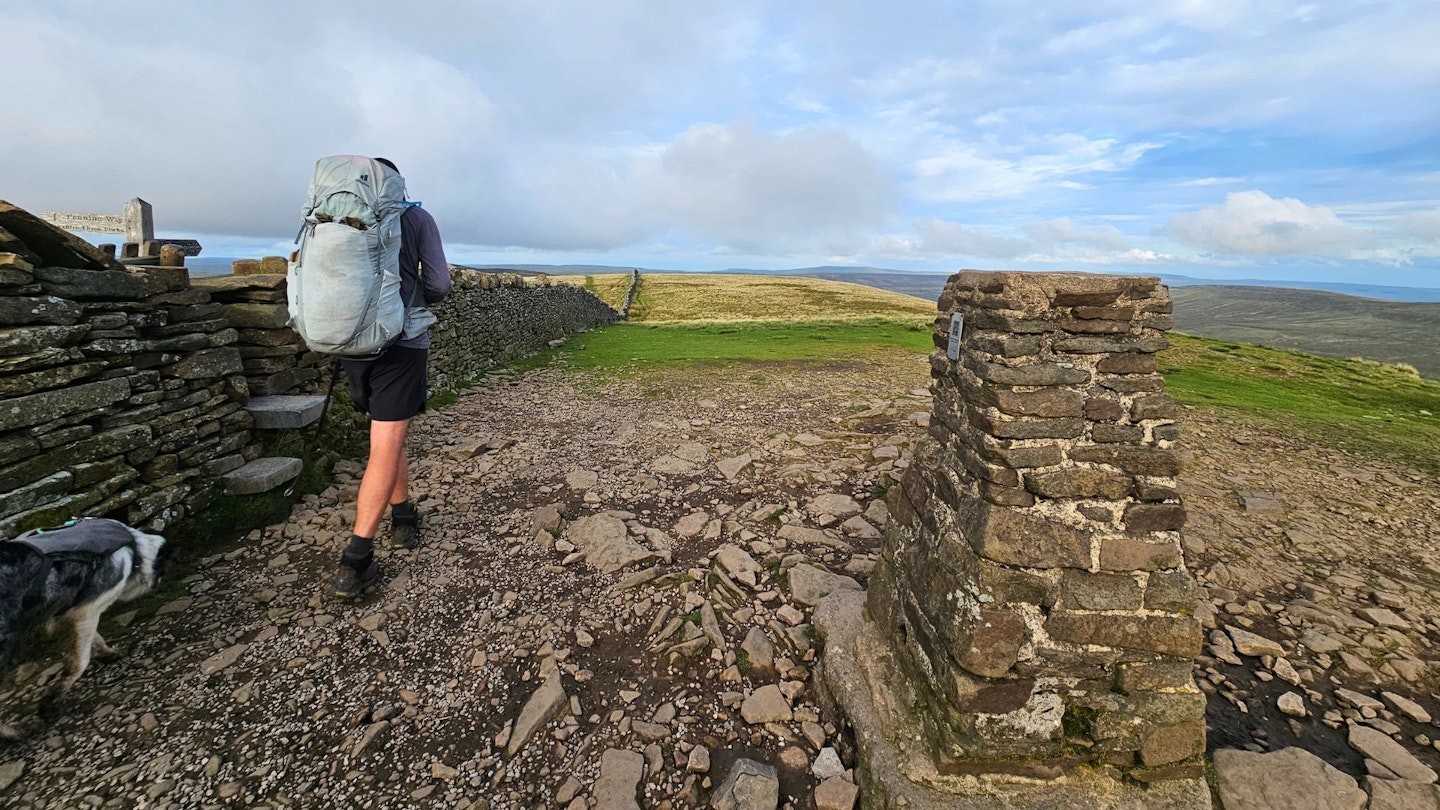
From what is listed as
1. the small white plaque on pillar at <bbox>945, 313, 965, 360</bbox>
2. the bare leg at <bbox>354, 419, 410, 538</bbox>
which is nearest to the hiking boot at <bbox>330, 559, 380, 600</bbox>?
the bare leg at <bbox>354, 419, 410, 538</bbox>

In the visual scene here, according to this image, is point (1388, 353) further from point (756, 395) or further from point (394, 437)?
point (394, 437)

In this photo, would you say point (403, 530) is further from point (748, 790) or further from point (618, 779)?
point (748, 790)

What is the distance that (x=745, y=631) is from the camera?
406 centimetres

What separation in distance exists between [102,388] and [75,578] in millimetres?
1832

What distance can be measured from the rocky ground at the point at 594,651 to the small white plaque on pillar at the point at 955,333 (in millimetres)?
2145

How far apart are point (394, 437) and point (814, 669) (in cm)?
350

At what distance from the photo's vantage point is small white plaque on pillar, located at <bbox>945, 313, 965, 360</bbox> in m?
3.20

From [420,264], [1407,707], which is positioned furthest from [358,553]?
[1407,707]

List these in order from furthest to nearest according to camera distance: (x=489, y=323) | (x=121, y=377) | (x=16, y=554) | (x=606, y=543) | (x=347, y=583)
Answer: (x=489, y=323)
(x=606, y=543)
(x=121, y=377)
(x=347, y=583)
(x=16, y=554)

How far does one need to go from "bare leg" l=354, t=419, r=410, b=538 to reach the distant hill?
19.1m

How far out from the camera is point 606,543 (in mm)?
5180

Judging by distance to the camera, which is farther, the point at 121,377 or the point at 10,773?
the point at 121,377

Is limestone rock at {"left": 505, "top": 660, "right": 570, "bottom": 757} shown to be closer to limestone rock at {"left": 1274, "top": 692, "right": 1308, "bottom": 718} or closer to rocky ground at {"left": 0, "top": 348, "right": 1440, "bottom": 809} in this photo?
rocky ground at {"left": 0, "top": 348, "right": 1440, "bottom": 809}

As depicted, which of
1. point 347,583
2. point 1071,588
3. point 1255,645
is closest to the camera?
point 1071,588
